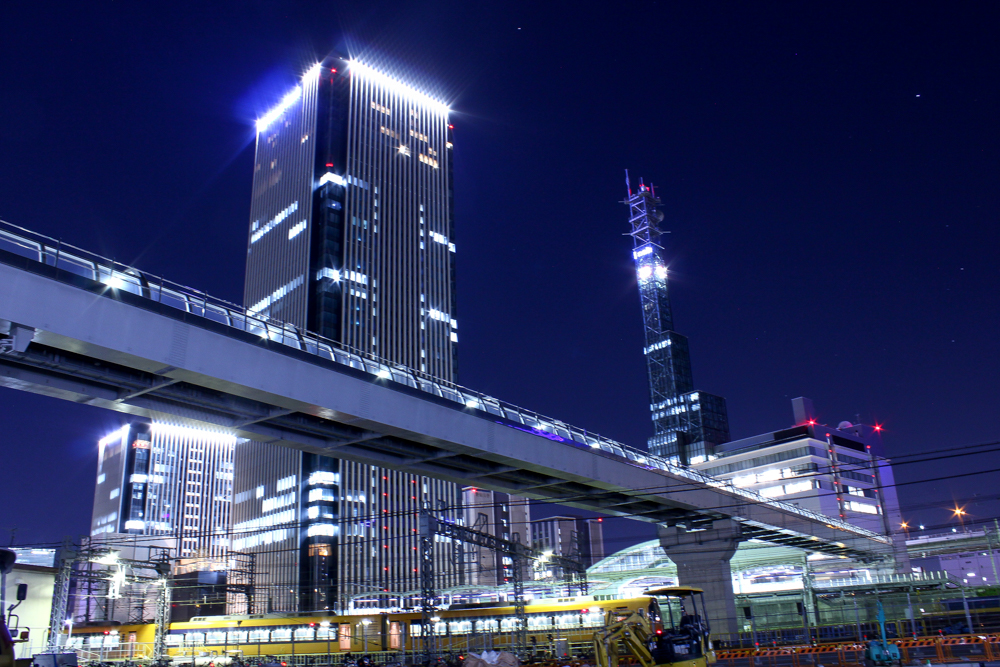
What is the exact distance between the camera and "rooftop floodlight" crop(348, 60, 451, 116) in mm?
153375

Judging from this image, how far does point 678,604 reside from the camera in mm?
25969

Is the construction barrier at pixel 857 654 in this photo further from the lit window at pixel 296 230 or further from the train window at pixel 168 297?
the lit window at pixel 296 230

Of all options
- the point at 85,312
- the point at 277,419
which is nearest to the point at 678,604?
the point at 277,419

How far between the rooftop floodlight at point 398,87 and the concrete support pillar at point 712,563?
427 feet

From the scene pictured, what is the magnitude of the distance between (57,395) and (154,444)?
602 ft

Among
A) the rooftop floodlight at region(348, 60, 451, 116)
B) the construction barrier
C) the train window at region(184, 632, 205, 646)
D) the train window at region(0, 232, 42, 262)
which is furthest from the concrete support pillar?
the rooftop floodlight at region(348, 60, 451, 116)

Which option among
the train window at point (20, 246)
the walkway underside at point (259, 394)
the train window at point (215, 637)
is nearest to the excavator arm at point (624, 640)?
the walkway underside at point (259, 394)

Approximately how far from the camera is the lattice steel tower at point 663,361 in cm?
15100

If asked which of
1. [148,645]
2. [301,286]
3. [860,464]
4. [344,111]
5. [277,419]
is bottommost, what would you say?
[148,645]

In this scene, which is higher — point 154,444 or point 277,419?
point 154,444

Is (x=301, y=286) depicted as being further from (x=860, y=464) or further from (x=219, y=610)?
(x=860, y=464)

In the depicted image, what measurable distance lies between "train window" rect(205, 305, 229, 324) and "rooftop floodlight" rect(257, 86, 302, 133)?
145m

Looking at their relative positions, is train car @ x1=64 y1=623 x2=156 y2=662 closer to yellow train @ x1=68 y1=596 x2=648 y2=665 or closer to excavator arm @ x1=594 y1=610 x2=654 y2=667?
yellow train @ x1=68 y1=596 x2=648 y2=665

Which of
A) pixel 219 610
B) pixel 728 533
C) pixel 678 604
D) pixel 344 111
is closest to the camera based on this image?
pixel 678 604
